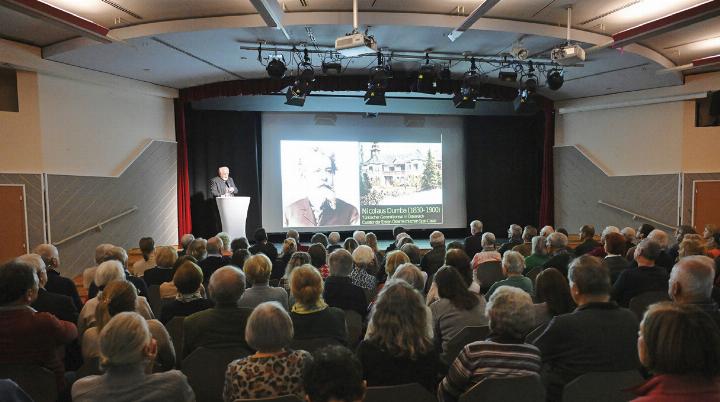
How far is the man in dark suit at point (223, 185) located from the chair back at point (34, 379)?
283 inches

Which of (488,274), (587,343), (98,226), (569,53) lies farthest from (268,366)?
(98,226)

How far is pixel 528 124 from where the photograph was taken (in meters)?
11.6

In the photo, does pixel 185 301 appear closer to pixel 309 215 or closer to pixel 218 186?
pixel 218 186

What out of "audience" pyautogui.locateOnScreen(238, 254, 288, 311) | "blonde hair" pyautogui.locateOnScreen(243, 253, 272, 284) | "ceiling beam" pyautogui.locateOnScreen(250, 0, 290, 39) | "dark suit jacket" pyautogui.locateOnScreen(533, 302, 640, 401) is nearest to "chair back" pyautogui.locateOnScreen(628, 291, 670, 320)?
"dark suit jacket" pyautogui.locateOnScreen(533, 302, 640, 401)

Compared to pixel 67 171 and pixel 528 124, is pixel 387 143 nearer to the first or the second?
pixel 528 124

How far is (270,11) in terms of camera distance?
4641mm

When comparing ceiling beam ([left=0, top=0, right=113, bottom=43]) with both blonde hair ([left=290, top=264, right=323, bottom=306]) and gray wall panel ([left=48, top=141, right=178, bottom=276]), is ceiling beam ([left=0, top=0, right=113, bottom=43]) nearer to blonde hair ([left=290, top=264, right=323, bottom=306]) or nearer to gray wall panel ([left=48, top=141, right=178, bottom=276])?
gray wall panel ([left=48, top=141, right=178, bottom=276])

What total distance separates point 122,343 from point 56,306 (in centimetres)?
171

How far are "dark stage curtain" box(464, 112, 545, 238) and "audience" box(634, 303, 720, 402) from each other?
33.3ft

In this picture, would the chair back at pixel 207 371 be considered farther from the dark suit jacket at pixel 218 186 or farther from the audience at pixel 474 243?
the dark suit jacket at pixel 218 186

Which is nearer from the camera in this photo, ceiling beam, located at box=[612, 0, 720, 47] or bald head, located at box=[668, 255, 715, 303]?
bald head, located at box=[668, 255, 715, 303]

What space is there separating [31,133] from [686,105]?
35.4 ft

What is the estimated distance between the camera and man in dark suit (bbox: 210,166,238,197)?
30.7ft

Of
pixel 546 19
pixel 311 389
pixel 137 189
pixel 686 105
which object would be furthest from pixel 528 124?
pixel 311 389
